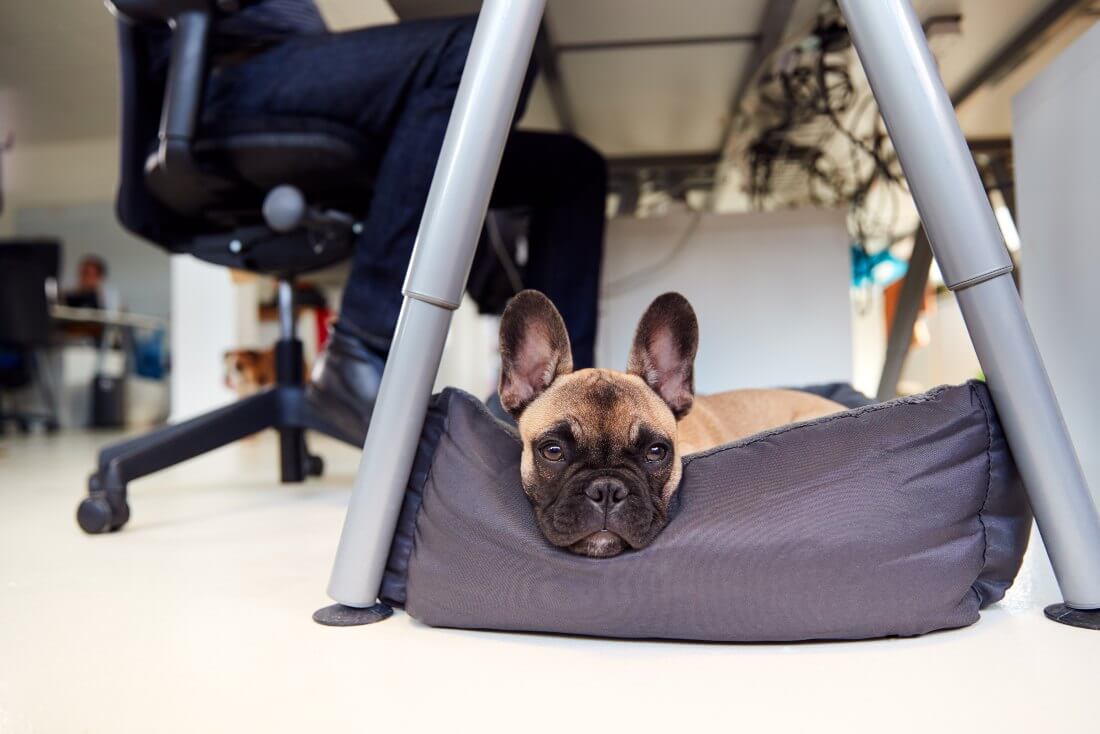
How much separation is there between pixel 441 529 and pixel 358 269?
0.69 m

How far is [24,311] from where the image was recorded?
648 cm

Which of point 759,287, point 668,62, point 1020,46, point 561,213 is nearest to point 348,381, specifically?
point 561,213

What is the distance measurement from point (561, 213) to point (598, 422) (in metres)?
1.02

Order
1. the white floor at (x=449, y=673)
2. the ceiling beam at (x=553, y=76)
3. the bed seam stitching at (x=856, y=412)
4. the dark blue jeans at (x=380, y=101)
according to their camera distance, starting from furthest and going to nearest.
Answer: the ceiling beam at (x=553, y=76) < the dark blue jeans at (x=380, y=101) < the bed seam stitching at (x=856, y=412) < the white floor at (x=449, y=673)

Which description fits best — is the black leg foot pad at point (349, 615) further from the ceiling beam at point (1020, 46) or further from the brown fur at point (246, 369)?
the brown fur at point (246, 369)

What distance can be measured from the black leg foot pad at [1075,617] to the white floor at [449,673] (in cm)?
1

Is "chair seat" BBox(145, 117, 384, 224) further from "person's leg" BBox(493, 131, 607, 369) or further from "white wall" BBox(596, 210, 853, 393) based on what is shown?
"white wall" BBox(596, 210, 853, 393)

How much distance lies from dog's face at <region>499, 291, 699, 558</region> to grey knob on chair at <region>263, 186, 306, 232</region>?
29.6 inches

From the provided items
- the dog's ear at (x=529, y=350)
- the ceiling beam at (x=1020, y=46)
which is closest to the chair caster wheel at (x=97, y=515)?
the dog's ear at (x=529, y=350)

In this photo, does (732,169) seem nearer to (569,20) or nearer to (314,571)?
(569,20)

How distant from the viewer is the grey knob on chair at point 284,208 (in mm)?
1612

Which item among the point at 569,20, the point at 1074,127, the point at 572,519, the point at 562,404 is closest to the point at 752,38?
the point at 569,20

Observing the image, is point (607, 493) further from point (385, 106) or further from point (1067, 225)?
point (385, 106)

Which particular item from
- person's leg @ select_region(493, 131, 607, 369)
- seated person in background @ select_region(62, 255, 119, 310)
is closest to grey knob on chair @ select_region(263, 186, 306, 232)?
person's leg @ select_region(493, 131, 607, 369)
